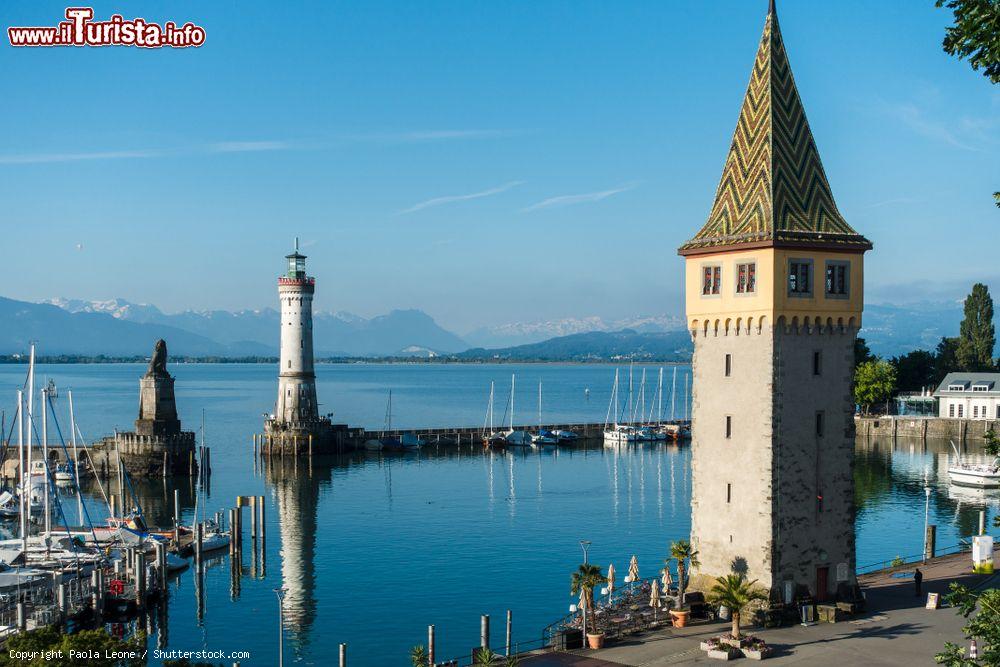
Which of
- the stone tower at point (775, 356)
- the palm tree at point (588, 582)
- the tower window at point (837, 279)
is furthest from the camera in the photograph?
the tower window at point (837, 279)

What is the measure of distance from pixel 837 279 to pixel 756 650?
12.9m

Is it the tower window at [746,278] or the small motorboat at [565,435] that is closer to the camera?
the tower window at [746,278]

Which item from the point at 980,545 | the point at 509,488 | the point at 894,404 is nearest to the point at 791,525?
the point at 980,545

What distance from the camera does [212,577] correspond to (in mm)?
56656

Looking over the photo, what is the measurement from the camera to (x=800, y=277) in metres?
36.9

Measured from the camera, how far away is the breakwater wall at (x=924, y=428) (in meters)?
125

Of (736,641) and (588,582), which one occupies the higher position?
(588,582)

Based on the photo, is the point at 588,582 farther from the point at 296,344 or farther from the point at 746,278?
the point at 296,344

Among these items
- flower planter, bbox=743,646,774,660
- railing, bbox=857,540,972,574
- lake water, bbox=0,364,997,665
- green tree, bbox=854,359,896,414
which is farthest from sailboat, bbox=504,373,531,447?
flower planter, bbox=743,646,774,660

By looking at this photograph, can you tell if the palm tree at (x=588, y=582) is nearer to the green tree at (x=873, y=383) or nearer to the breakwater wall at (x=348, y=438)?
the breakwater wall at (x=348, y=438)

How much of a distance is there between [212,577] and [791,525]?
32041 mm

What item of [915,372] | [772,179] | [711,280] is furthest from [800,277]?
[915,372]

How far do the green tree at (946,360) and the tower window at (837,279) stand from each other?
11708 cm

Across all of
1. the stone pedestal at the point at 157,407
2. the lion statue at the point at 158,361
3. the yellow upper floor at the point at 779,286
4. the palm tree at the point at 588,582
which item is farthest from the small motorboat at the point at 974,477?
the lion statue at the point at 158,361
